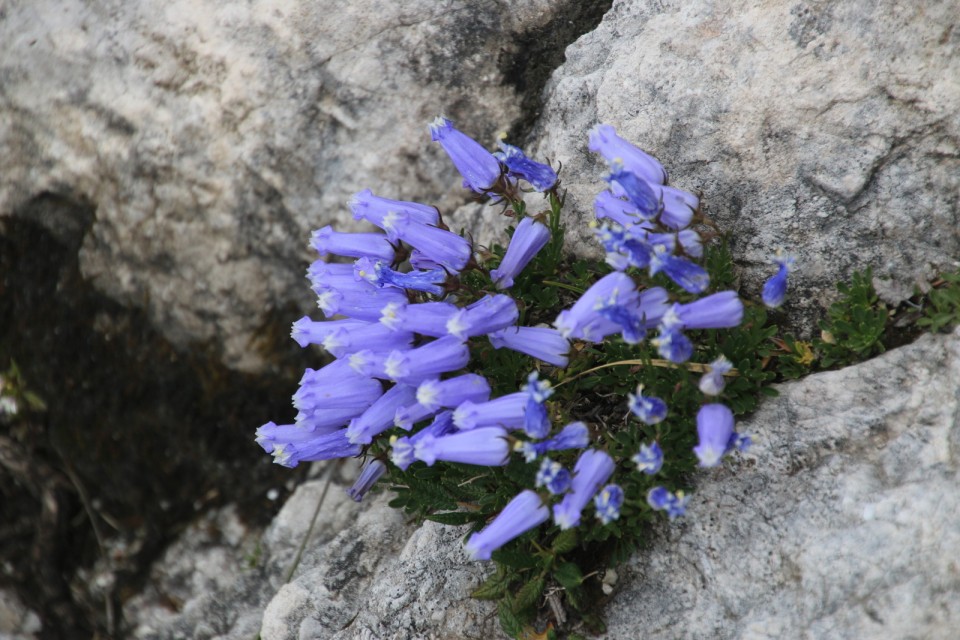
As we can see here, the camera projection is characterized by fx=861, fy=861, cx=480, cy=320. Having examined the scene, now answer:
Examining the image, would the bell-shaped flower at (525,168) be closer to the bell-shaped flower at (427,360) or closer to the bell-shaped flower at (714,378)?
the bell-shaped flower at (427,360)

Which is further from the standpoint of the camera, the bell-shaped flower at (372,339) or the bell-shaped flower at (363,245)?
the bell-shaped flower at (363,245)

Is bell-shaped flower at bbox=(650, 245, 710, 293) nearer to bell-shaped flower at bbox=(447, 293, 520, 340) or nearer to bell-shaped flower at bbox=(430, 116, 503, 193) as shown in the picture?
bell-shaped flower at bbox=(447, 293, 520, 340)

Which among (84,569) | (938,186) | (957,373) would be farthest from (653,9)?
(84,569)

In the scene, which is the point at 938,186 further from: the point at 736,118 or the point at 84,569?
the point at 84,569

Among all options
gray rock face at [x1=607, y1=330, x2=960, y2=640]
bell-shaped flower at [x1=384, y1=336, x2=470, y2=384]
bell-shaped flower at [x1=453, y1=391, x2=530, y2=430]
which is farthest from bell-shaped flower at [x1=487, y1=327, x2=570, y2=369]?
gray rock face at [x1=607, y1=330, x2=960, y2=640]

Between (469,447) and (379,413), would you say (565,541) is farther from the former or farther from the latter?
(379,413)

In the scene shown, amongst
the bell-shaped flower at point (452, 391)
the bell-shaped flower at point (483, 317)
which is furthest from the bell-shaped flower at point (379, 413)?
the bell-shaped flower at point (483, 317)
